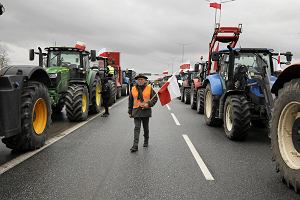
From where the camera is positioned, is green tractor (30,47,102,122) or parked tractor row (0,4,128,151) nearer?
parked tractor row (0,4,128,151)

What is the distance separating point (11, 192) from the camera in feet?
14.9

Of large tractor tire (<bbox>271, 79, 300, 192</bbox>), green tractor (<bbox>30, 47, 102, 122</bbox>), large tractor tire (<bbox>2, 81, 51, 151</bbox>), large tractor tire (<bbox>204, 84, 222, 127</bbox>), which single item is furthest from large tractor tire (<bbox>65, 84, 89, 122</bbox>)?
large tractor tire (<bbox>271, 79, 300, 192</bbox>)

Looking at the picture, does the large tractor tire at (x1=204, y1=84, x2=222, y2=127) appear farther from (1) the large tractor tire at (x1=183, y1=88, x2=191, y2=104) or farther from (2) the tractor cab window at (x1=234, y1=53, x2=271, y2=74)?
Result: (1) the large tractor tire at (x1=183, y1=88, x2=191, y2=104)

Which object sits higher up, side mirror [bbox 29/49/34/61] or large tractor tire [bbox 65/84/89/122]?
side mirror [bbox 29/49/34/61]

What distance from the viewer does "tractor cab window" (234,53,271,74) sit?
975 centimetres

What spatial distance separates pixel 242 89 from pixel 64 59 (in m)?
6.92

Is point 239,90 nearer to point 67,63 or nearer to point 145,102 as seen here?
point 145,102

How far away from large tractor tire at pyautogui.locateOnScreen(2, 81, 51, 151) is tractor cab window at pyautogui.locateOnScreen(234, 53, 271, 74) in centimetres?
536

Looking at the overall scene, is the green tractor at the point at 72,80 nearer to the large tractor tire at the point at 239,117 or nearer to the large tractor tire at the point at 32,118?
the large tractor tire at the point at 32,118

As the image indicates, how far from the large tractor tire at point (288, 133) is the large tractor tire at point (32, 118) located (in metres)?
→ 4.37

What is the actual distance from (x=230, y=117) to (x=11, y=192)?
5.83 meters

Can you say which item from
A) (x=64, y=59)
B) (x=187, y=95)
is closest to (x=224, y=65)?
(x=64, y=59)

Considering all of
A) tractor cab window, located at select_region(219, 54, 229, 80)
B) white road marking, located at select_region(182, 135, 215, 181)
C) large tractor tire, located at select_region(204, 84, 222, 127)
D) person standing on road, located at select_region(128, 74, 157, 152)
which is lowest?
white road marking, located at select_region(182, 135, 215, 181)

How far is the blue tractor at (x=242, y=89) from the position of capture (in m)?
8.19
